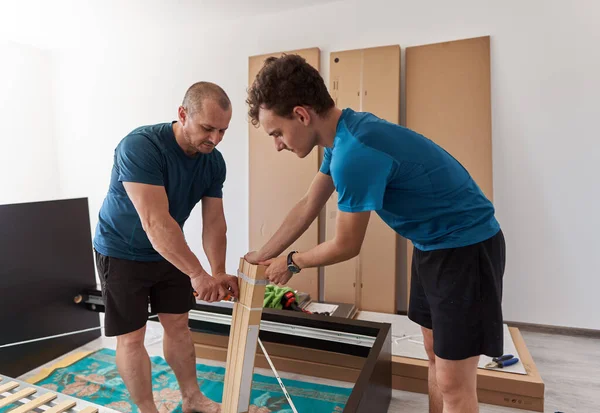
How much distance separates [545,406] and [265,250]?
161cm

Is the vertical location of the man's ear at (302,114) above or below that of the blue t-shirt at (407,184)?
above

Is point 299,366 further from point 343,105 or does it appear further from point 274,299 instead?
point 343,105

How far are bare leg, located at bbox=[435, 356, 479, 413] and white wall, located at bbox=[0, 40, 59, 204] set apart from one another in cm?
430

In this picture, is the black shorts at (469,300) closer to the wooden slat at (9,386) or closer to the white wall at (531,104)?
the wooden slat at (9,386)

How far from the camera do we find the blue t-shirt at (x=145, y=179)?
1.52 m

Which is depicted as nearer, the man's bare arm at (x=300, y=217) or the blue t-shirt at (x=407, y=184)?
the blue t-shirt at (x=407, y=184)

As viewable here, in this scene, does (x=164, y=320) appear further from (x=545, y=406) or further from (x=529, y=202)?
(x=529, y=202)

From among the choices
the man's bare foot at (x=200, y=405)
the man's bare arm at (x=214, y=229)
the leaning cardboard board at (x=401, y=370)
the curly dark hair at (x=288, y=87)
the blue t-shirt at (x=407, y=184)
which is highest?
the curly dark hair at (x=288, y=87)

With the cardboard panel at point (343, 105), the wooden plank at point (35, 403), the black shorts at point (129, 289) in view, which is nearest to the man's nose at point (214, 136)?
the black shorts at point (129, 289)

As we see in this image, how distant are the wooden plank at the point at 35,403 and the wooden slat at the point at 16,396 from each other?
47 millimetres

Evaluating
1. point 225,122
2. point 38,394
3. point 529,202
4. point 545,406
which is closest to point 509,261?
point 529,202

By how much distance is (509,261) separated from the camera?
2887 millimetres

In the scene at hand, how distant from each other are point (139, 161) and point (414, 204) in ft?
3.25

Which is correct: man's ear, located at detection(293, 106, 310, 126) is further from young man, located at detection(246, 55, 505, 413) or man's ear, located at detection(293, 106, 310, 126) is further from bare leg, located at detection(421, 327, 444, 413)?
bare leg, located at detection(421, 327, 444, 413)
